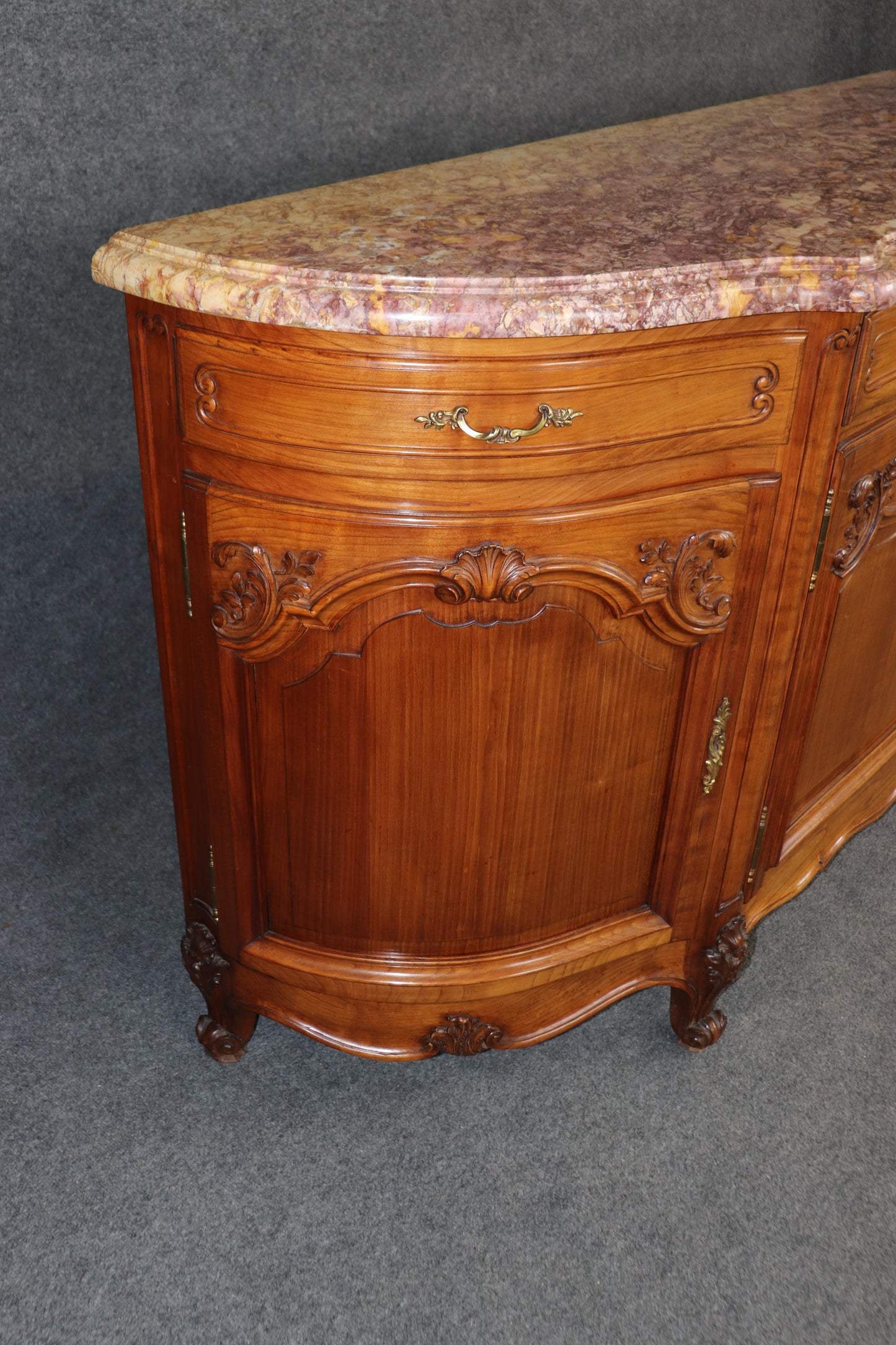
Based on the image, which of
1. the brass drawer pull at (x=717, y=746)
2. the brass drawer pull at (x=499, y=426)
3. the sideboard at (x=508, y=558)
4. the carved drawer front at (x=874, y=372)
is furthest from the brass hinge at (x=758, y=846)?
the brass drawer pull at (x=499, y=426)

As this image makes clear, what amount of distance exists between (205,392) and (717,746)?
0.56m

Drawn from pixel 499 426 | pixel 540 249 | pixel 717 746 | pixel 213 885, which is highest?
pixel 540 249

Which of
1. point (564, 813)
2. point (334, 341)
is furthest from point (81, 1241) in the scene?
Answer: point (334, 341)

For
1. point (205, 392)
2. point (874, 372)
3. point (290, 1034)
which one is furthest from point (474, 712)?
point (290, 1034)

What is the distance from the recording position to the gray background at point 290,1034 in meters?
1.10

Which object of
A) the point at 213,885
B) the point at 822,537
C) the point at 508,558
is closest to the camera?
the point at 508,558

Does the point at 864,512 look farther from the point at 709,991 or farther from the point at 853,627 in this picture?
the point at 709,991

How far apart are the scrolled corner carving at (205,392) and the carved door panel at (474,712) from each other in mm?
58

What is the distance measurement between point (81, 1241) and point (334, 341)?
0.86 metres

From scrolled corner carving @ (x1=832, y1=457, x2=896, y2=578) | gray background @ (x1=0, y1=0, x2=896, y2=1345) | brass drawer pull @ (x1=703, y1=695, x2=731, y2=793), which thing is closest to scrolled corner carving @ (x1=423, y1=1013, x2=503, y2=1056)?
gray background @ (x1=0, y1=0, x2=896, y2=1345)

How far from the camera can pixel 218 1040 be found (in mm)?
1273

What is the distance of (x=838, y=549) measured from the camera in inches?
43.0

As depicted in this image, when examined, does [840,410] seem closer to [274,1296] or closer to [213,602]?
[213,602]

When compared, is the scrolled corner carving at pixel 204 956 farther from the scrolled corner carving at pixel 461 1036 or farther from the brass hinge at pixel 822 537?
the brass hinge at pixel 822 537
